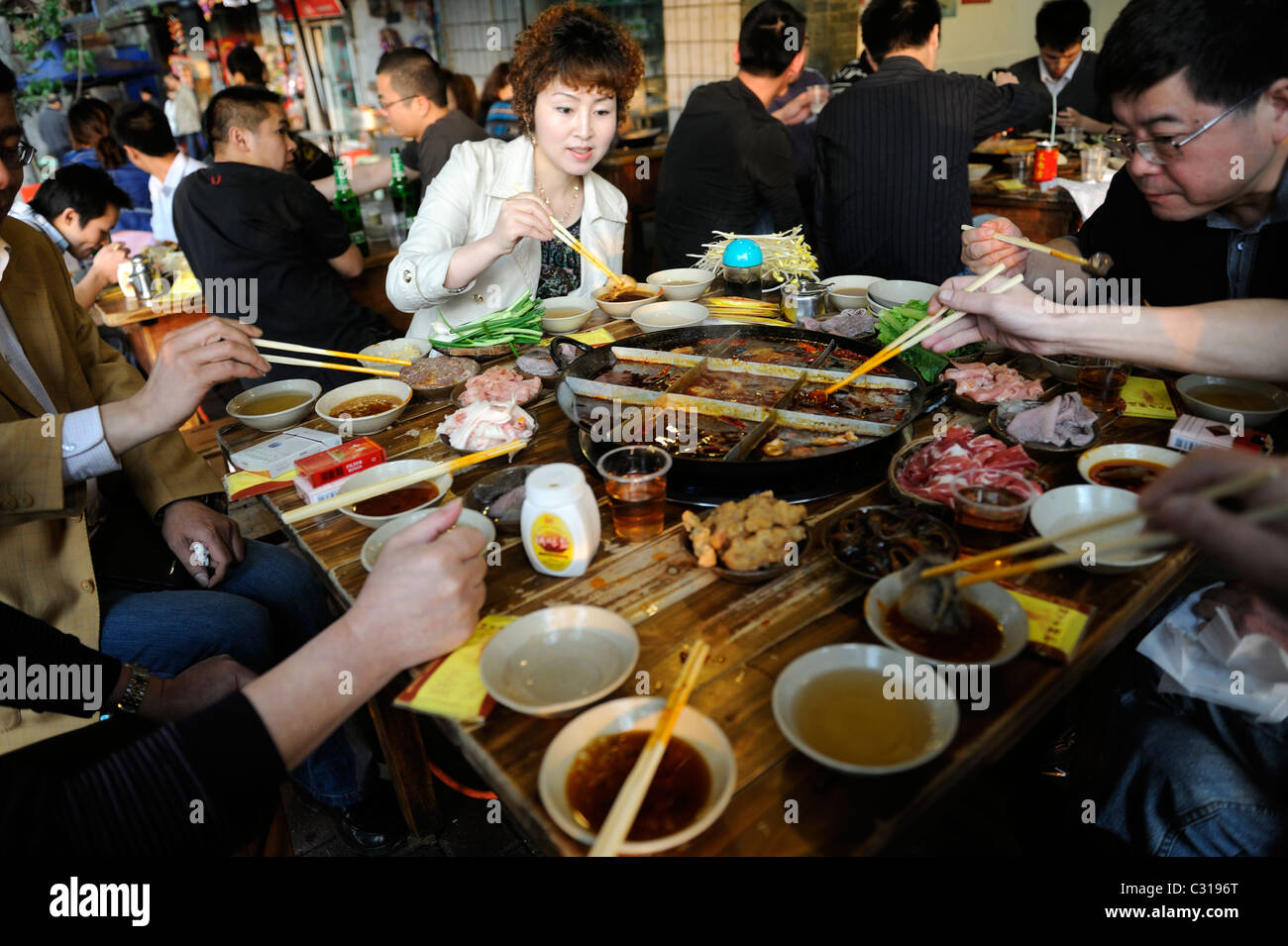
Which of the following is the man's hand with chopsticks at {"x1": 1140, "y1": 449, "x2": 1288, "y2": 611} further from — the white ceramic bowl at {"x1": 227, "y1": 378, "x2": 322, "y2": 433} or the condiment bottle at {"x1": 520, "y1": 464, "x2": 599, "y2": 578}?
the white ceramic bowl at {"x1": 227, "y1": 378, "x2": 322, "y2": 433}

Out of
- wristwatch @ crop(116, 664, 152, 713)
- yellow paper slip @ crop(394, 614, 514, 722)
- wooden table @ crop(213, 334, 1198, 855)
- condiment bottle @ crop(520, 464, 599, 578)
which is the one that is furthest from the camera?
wristwatch @ crop(116, 664, 152, 713)

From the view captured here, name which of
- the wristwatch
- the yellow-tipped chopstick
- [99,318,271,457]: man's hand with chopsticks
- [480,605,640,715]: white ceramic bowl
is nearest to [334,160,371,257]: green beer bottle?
[99,318,271,457]: man's hand with chopsticks

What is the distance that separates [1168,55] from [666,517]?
2.00m

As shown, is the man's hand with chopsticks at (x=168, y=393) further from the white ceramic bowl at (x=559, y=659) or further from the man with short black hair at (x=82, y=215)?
the man with short black hair at (x=82, y=215)

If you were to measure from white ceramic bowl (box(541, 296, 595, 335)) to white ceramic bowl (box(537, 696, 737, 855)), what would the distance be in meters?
2.32

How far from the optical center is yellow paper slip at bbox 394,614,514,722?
152 centimetres

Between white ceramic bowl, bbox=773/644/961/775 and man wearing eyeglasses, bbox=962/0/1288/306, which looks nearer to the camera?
white ceramic bowl, bbox=773/644/961/775

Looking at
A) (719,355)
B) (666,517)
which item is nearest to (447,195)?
(719,355)

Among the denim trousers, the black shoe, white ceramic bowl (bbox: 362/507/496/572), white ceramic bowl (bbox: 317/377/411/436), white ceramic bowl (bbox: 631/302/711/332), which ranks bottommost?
the black shoe

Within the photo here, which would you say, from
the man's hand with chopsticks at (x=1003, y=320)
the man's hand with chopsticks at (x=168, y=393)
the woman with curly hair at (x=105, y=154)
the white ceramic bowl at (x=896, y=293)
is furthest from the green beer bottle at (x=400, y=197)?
the man's hand with chopsticks at (x=1003, y=320)

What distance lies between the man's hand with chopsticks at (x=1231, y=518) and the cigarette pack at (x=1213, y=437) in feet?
3.28

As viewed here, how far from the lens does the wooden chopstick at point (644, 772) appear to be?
120cm
